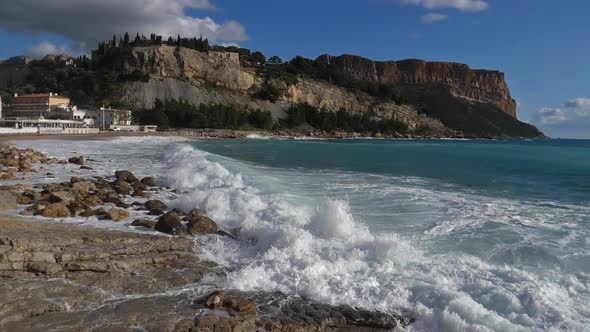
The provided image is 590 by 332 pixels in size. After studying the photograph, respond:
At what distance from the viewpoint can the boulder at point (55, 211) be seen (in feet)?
37.8

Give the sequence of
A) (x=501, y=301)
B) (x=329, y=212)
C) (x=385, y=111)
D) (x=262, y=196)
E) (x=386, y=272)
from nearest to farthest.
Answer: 1. (x=501, y=301)
2. (x=386, y=272)
3. (x=329, y=212)
4. (x=262, y=196)
5. (x=385, y=111)

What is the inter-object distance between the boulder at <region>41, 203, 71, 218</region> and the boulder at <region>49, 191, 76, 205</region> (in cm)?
64

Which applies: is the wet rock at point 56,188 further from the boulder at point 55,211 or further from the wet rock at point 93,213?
the wet rock at point 93,213

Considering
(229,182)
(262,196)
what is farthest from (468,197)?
(229,182)

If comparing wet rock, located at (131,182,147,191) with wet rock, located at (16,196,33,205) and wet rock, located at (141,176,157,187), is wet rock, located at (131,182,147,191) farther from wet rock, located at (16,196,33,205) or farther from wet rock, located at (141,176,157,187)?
wet rock, located at (16,196,33,205)

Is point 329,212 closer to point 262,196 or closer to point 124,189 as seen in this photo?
point 262,196

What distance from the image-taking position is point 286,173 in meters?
24.2

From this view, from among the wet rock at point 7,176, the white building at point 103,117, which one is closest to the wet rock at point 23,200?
the wet rock at point 7,176

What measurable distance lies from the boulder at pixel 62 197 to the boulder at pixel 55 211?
64 cm

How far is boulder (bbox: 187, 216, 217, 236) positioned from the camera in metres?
10.9

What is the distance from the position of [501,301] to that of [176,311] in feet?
17.0

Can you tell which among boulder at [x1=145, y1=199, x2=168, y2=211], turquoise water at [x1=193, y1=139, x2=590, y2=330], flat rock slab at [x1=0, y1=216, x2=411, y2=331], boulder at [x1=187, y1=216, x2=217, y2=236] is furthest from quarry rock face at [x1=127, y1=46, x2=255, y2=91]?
flat rock slab at [x1=0, y1=216, x2=411, y2=331]

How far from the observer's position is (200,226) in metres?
11.0

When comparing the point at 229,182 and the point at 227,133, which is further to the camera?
the point at 227,133
